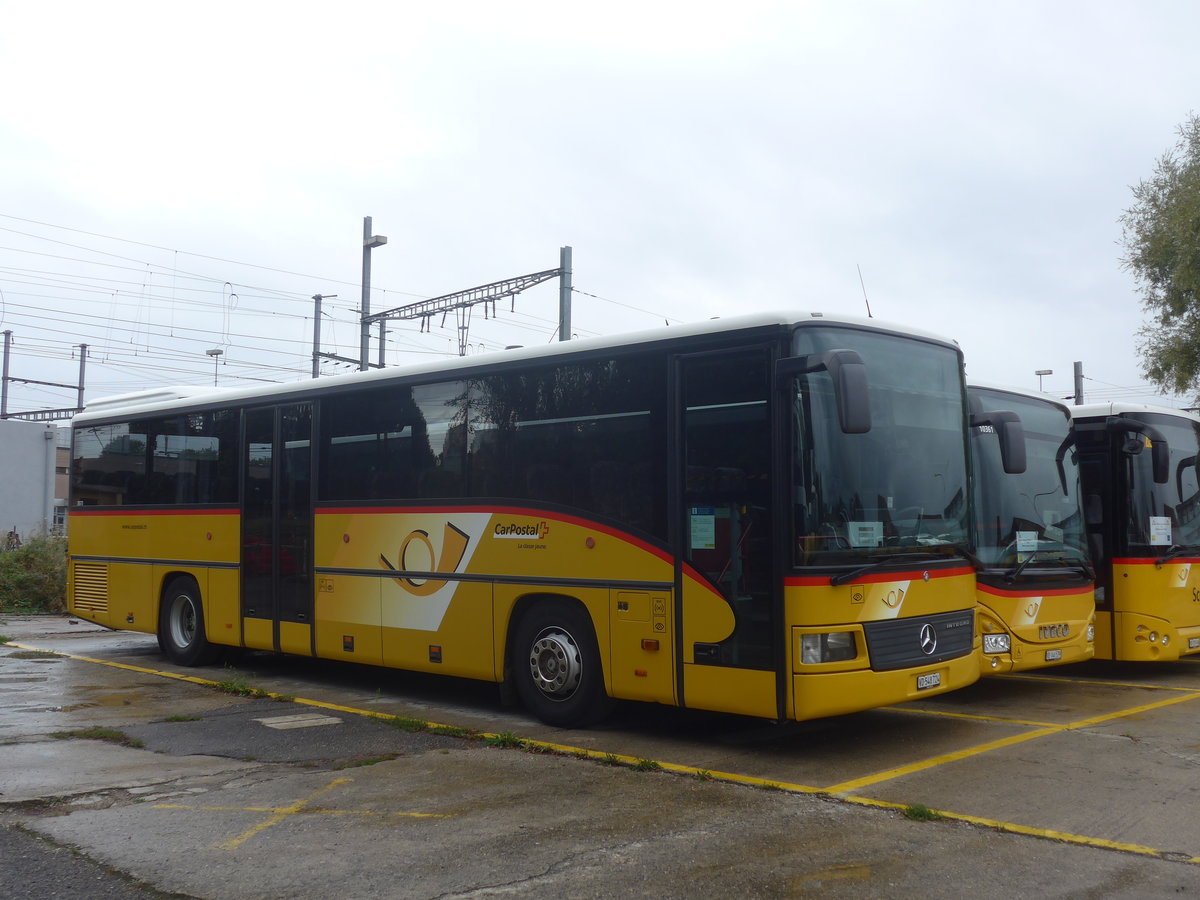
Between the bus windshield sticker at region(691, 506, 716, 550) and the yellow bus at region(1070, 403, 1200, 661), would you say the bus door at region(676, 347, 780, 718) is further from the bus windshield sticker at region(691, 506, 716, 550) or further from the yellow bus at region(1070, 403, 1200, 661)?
the yellow bus at region(1070, 403, 1200, 661)

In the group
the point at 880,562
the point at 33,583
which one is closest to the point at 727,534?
the point at 880,562

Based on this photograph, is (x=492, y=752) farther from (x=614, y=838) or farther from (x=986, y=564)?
(x=986, y=564)

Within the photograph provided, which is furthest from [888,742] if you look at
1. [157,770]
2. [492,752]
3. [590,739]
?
[157,770]

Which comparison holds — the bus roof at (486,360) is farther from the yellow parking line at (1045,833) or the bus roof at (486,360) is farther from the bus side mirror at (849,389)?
the yellow parking line at (1045,833)

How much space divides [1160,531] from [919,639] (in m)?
5.13

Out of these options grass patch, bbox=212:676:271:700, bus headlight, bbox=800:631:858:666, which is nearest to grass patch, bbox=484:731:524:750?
bus headlight, bbox=800:631:858:666

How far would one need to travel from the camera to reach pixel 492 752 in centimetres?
827

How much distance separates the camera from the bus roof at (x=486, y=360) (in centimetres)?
799

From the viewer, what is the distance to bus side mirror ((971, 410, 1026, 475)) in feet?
31.1

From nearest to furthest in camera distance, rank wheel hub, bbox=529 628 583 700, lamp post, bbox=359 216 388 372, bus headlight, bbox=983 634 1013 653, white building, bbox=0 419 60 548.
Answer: wheel hub, bbox=529 628 583 700
bus headlight, bbox=983 634 1013 653
lamp post, bbox=359 216 388 372
white building, bbox=0 419 60 548

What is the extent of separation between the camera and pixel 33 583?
901 inches

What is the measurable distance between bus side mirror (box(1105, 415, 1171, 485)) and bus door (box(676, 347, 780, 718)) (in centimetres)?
542

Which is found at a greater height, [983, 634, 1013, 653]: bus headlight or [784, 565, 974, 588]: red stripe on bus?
[784, 565, 974, 588]: red stripe on bus

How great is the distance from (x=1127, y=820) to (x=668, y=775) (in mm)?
2715
